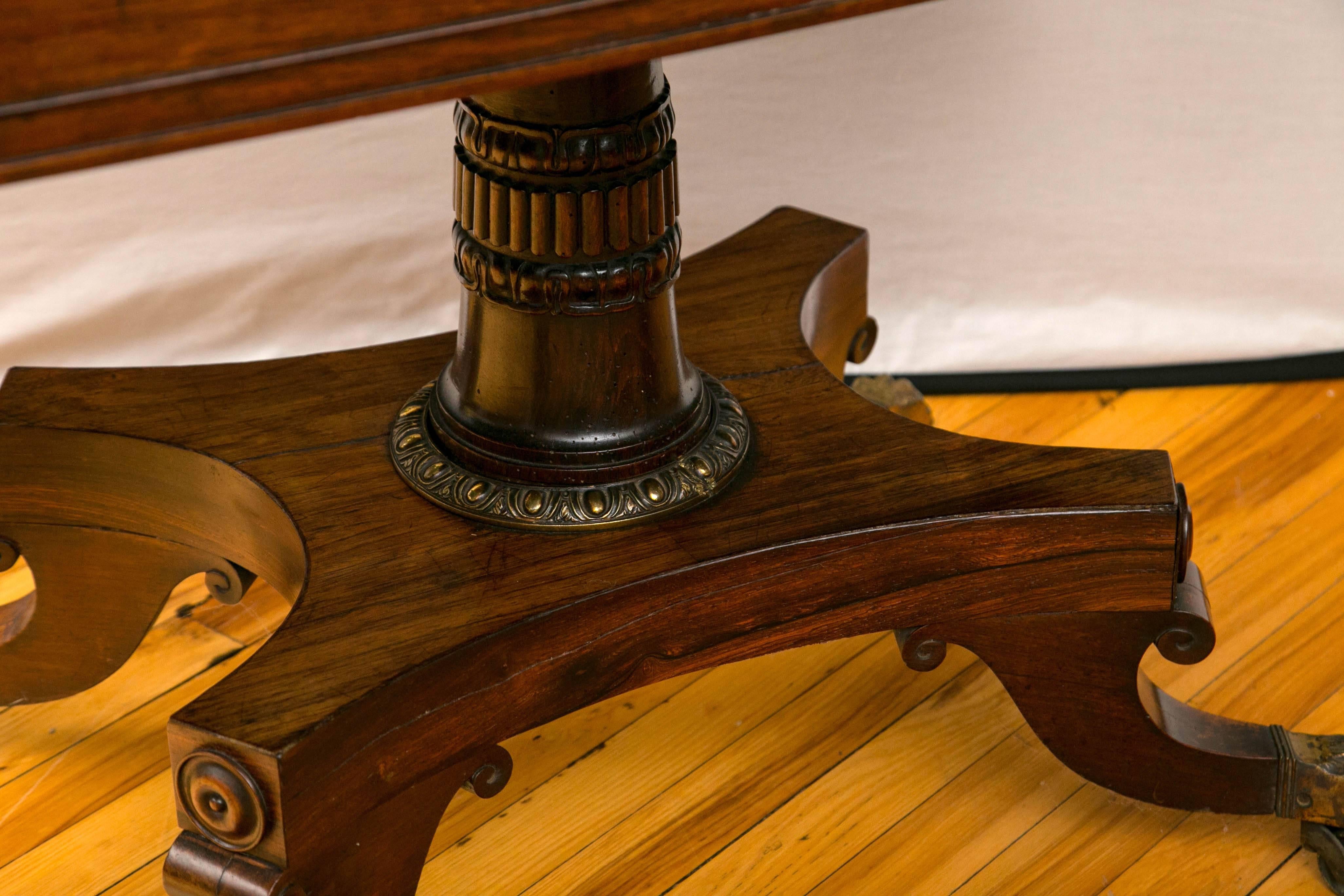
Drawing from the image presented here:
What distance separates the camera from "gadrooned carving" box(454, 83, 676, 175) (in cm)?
89

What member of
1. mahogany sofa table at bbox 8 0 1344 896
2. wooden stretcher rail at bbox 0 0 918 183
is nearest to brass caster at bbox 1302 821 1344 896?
mahogany sofa table at bbox 8 0 1344 896

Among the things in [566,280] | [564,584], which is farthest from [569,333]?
[564,584]

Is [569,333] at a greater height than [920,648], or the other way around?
[569,333]

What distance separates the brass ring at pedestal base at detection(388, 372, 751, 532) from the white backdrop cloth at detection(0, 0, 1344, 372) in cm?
76

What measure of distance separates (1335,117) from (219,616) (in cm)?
129

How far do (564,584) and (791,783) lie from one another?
0.33 meters

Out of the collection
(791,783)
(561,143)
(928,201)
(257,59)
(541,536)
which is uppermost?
(257,59)

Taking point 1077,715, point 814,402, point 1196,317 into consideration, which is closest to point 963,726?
point 1077,715

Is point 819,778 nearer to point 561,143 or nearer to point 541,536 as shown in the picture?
point 541,536

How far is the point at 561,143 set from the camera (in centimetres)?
89

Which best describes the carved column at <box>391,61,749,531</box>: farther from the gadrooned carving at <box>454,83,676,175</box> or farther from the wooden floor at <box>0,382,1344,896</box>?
the wooden floor at <box>0,382,1344,896</box>

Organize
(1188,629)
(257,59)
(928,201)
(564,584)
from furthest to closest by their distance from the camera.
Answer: (928,201) → (1188,629) → (564,584) → (257,59)

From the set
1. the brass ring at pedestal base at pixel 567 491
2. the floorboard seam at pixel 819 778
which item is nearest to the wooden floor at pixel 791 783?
the floorboard seam at pixel 819 778

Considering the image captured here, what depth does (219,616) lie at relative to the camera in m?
1.35
